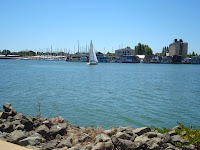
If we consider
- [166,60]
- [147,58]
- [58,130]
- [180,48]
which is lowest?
[58,130]

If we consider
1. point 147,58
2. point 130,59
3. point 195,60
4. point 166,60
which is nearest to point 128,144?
point 130,59

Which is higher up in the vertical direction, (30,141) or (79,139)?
(30,141)

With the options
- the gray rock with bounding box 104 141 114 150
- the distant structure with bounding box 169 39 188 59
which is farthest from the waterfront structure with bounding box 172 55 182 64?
the gray rock with bounding box 104 141 114 150

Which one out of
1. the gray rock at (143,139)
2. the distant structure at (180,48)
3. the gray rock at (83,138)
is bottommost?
the gray rock at (83,138)

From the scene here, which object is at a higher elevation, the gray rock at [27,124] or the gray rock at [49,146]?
the gray rock at [27,124]

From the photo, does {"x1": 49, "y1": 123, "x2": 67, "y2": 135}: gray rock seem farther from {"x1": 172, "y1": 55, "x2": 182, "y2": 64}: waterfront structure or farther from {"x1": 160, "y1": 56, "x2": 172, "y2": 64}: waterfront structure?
{"x1": 172, "y1": 55, "x2": 182, "y2": 64}: waterfront structure

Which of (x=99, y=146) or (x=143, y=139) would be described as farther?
(x=143, y=139)

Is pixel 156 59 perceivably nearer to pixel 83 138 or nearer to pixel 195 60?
pixel 195 60

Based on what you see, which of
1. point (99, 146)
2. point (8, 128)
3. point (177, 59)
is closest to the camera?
point (99, 146)

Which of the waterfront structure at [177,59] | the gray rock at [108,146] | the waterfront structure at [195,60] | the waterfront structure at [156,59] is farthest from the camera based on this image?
the waterfront structure at [156,59]

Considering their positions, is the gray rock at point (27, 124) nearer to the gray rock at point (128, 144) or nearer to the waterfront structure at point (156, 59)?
the gray rock at point (128, 144)

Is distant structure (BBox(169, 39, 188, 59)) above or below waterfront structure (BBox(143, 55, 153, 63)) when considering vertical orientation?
above

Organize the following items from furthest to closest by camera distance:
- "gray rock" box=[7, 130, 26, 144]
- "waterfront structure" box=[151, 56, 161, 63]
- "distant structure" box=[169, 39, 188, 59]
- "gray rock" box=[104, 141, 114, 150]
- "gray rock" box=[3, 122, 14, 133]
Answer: "waterfront structure" box=[151, 56, 161, 63] → "distant structure" box=[169, 39, 188, 59] → "gray rock" box=[3, 122, 14, 133] → "gray rock" box=[7, 130, 26, 144] → "gray rock" box=[104, 141, 114, 150]

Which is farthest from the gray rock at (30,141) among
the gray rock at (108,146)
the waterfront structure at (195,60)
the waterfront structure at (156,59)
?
the waterfront structure at (195,60)
